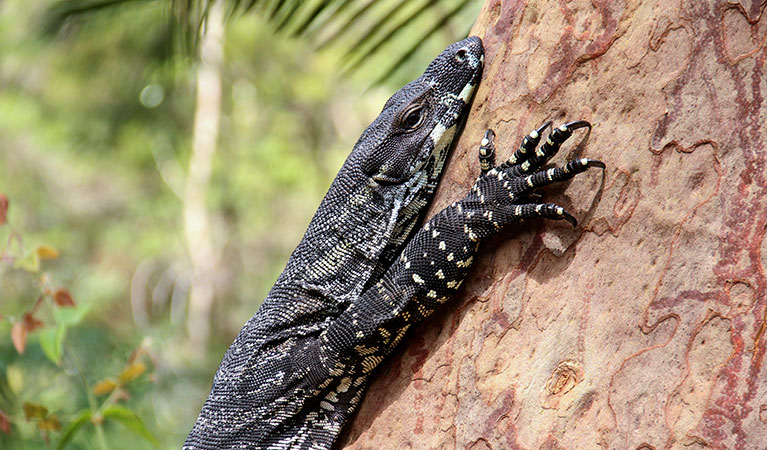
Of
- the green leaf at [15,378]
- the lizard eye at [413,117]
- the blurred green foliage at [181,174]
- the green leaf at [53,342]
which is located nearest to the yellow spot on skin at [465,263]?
the lizard eye at [413,117]

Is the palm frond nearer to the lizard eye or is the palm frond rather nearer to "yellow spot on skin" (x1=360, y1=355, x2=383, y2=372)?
the lizard eye

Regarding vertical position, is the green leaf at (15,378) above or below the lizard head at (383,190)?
below

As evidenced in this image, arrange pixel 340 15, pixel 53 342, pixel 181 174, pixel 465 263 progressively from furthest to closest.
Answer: pixel 181 174
pixel 340 15
pixel 53 342
pixel 465 263

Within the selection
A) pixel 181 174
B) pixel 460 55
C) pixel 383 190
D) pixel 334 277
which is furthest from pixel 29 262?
pixel 181 174

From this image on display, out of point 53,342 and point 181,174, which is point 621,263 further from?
point 181,174

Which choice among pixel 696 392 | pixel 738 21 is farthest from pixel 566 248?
pixel 738 21

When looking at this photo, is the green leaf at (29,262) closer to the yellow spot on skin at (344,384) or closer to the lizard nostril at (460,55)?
the yellow spot on skin at (344,384)

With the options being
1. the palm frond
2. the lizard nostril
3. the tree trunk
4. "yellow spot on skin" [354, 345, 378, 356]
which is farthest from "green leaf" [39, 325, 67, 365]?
the tree trunk
